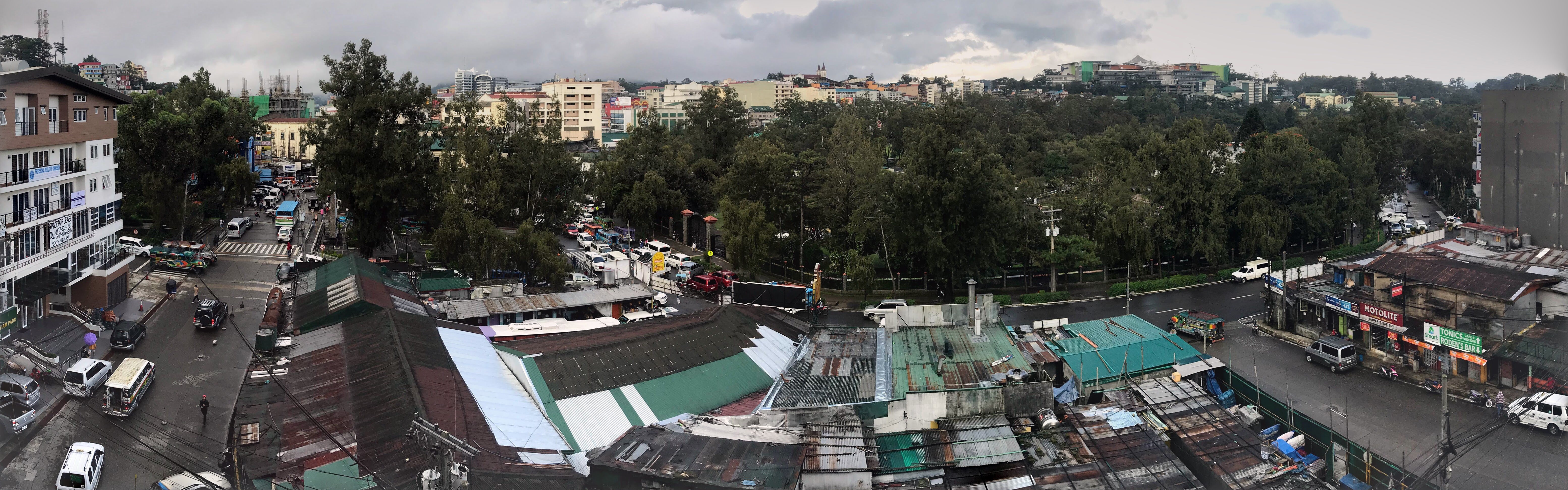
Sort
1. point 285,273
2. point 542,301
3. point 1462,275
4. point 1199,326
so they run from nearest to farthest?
point 1462,275, point 542,301, point 1199,326, point 285,273

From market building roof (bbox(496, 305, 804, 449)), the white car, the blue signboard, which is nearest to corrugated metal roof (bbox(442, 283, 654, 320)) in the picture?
market building roof (bbox(496, 305, 804, 449))

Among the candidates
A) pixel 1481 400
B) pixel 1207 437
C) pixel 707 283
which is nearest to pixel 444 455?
pixel 1207 437

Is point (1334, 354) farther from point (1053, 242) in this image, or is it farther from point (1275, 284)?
point (1053, 242)

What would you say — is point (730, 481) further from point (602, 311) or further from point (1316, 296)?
point (1316, 296)

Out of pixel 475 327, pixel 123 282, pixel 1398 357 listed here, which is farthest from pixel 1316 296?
pixel 123 282

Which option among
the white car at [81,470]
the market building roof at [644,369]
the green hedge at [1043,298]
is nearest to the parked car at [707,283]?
the market building roof at [644,369]

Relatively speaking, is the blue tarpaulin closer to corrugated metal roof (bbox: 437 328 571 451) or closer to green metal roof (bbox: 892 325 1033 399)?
green metal roof (bbox: 892 325 1033 399)

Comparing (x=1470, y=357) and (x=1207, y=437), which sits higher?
(x=1470, y=357)
